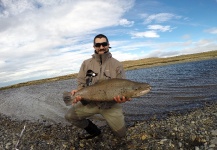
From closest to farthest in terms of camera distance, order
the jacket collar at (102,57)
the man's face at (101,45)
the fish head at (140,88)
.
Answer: the fish head at (140,88) → the man's face at (101,45) → the jacket collar at (102,57)

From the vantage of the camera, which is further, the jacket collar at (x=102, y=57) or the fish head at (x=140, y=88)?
the jacket collar at (x=102, y=57)

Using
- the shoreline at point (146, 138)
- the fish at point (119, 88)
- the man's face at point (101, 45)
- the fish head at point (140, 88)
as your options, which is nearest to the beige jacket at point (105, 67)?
the man's face at point (101, 45)

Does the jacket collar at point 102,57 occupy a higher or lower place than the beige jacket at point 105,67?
higher

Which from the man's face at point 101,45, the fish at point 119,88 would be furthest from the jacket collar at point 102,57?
the fish at point 119,88

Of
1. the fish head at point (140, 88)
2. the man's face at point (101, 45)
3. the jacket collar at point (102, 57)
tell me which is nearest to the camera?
the fish head at point (140, 88)

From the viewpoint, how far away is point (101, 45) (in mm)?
7113

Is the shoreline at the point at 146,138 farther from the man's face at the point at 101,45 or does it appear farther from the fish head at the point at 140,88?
the man's face at the point at 101,45

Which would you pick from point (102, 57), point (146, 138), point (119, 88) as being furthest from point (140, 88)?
point (146, 138)

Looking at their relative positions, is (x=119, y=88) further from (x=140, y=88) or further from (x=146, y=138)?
(x=146, y=138)

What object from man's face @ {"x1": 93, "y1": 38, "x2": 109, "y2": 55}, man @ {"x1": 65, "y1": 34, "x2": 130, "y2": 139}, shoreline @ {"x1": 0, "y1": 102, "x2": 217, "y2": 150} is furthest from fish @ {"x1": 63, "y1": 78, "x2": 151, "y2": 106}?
shoreline @ {"x1": 0, "y1": 102, "x2": 217, "y2": 150}

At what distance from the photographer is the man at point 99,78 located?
718 cm

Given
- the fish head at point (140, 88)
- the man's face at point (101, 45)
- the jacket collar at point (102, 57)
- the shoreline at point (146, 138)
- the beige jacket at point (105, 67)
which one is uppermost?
the man's face at point (101, 45)

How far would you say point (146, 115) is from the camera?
12.4m

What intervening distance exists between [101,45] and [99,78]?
104 centimetres
